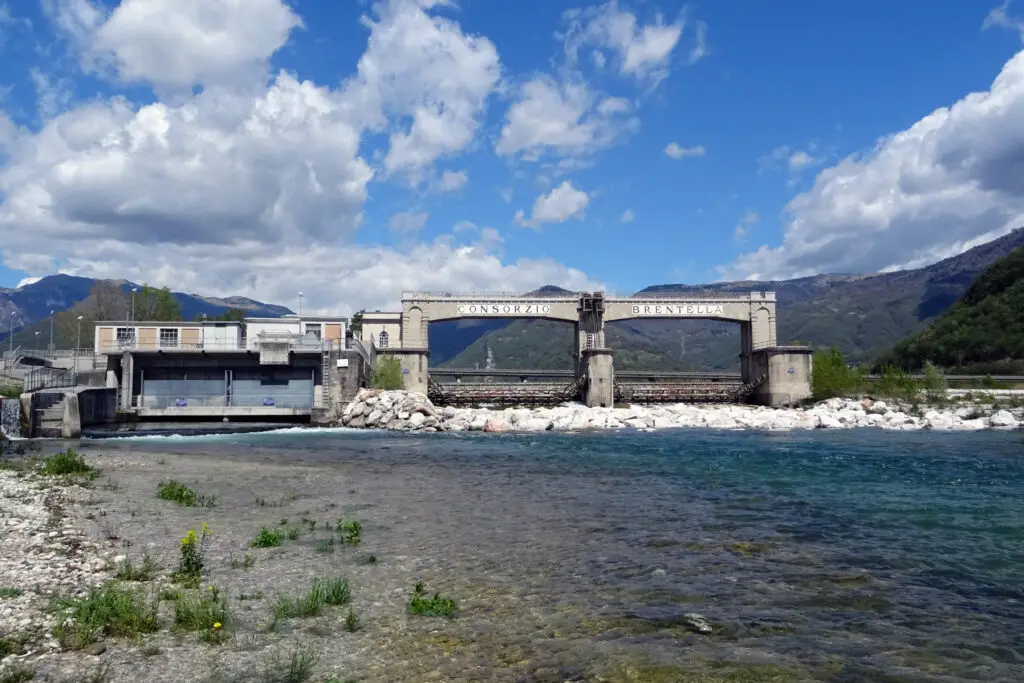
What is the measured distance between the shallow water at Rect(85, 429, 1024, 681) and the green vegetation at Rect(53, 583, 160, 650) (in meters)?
2.95

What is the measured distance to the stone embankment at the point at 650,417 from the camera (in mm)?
43281

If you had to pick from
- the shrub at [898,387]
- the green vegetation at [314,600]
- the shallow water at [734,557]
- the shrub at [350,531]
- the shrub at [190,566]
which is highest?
the shrub at [898,387]

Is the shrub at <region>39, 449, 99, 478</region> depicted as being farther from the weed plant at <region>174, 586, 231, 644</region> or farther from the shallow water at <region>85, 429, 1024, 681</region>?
the weed plant at <region>174, 586, 231, 644</region>

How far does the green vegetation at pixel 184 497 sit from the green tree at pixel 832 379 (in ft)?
164

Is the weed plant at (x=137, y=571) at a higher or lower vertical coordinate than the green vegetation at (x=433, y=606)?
higher

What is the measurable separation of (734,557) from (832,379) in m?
49.5

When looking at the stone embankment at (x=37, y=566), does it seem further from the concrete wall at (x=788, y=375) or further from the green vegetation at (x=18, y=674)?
A: the concrete wall at (x=788, y=375)

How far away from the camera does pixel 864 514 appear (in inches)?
546

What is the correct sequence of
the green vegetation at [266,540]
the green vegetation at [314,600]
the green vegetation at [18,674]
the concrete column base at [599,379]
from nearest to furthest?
the green vegetation at [18,674], the green vegetation at [314,600], the green vegetation at [266,540], the concrete column base at [599,379]

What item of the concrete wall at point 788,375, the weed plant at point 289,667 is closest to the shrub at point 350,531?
the weed plant at point 289,667

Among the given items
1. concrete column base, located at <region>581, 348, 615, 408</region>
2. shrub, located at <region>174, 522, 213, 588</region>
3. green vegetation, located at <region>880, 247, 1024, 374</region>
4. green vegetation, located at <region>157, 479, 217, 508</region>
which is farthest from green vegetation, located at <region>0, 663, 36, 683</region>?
green vegetation, located at <region>880, 247, 1024, 374</region>

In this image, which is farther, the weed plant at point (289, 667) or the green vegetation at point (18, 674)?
the weed plant at point (289, 667)

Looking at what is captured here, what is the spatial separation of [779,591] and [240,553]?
7.65 m

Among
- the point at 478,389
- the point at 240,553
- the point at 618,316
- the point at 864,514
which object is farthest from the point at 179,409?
the point at 864,514
